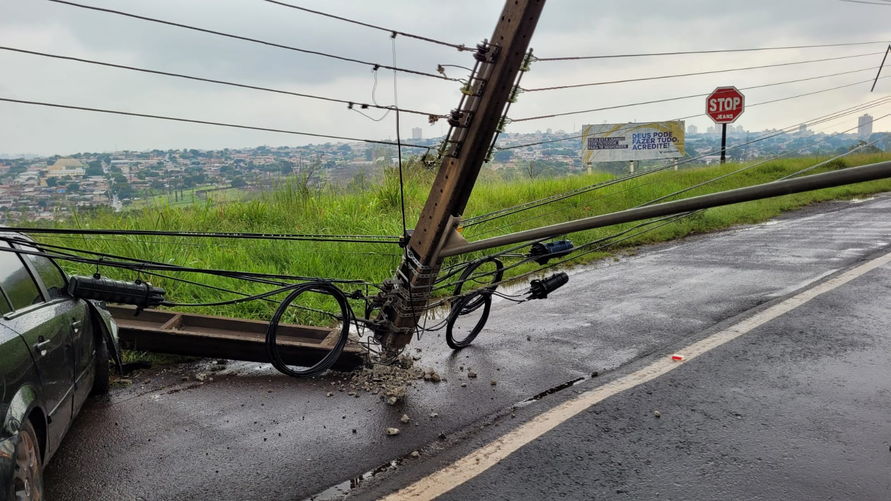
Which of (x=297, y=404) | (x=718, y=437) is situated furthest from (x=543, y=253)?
(x=297, y=404)

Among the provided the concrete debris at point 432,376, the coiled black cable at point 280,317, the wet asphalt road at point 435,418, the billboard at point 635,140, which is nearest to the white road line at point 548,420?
the wet asphalt road at point 435,418

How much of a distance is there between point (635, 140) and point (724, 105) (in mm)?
3467

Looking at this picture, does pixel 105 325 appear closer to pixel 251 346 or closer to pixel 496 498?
pixel 251 346

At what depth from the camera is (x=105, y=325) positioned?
5.05 meters

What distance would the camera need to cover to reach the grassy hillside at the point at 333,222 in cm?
846

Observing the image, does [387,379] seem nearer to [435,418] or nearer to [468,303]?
[435,418]

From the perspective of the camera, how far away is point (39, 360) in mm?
3738

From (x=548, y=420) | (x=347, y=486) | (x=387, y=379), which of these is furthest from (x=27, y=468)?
(x=548, y=420)

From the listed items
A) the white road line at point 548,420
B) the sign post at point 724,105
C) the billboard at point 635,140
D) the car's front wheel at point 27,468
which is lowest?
the white road line at point 548,420

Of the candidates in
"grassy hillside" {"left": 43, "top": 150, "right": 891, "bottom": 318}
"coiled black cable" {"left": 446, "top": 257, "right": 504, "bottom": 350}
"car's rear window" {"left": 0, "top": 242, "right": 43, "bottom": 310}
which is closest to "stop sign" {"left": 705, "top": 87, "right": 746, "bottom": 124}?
"grassy hillside" {"left": 43, "top": 150, "right": 891, "bottom": 318}

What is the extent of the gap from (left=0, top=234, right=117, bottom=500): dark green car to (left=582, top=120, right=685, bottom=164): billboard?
796 inches

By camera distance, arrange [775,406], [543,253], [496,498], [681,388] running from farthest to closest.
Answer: [543,253]
[681,388]
[775,406]
[496,498]

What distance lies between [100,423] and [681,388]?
4.27 metres

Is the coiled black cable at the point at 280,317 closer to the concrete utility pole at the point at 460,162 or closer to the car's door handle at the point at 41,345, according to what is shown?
the concrete utility pole at the point at 460,162
